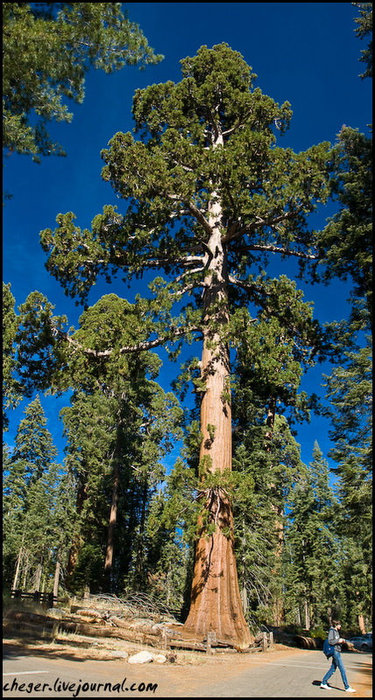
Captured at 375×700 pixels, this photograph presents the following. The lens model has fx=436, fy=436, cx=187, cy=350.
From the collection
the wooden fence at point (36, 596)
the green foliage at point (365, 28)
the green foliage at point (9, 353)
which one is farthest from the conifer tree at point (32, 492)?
the green foliage at point (365, 28)

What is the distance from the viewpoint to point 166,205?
42.5ft

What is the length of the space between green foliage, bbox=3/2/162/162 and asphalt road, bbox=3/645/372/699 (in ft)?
24.9

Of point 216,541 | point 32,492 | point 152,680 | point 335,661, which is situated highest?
point 32,492

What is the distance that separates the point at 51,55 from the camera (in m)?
6.98

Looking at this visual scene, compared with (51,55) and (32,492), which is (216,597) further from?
(32,492)

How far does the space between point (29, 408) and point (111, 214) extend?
3200cm

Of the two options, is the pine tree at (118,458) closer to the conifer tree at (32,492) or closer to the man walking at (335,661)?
the conifer tree at (32,492)

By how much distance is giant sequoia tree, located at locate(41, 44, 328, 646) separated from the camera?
34.7 ft

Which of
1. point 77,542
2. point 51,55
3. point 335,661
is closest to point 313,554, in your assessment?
point 77,542

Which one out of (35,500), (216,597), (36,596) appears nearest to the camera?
(216,597)

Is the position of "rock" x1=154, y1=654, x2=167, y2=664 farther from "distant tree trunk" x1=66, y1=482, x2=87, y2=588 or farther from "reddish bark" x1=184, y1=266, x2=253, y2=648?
"distant tree trunk" x1=66, y1=482, x2=87, y2=588

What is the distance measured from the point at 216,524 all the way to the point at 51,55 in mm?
9974

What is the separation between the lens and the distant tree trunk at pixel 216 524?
9672mm

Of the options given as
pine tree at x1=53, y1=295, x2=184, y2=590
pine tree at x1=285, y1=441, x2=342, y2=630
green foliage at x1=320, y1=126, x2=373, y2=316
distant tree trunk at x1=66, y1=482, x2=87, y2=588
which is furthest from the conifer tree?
green foliage at x1=320, y1=126, x2=373, y2=316
